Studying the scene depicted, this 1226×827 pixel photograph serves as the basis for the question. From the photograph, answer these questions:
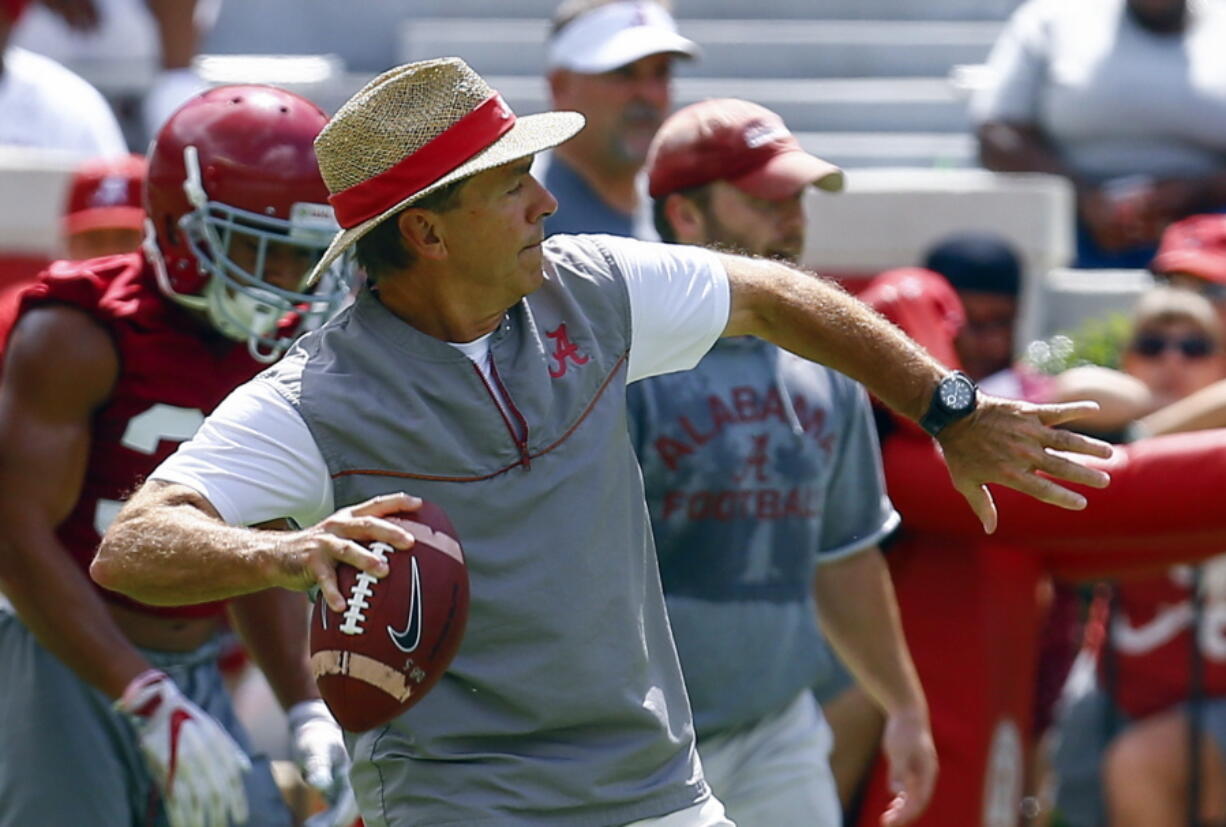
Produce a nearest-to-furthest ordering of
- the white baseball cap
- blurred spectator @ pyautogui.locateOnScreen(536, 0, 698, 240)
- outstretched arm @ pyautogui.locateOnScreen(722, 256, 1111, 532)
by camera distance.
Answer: outstretched arm @ pyautogui.locateOnScreen(722, 256, 1111, 532) < blurred spectator @ pyautogui.locateOnScreen(536, 0, 698, 240) < the white baseball cap

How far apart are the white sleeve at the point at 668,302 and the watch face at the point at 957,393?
1.14ft

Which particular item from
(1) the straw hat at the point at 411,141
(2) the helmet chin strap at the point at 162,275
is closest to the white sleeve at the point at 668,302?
(1) the straw hat at the point at 411,141

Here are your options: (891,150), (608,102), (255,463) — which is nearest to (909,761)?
(255,463)

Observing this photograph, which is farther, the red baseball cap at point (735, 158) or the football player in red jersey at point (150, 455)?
the red baseball cap at point (735, 158)

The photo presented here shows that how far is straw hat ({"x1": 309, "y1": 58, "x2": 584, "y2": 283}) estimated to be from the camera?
3.13m

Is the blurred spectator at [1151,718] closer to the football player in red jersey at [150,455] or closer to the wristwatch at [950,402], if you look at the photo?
the football player in red jersey at [150,455]

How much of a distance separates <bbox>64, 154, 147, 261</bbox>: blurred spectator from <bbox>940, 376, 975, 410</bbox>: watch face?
3.20m

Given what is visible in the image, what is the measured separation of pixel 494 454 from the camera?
10.2 feet

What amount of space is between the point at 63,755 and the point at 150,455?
1.91 ft

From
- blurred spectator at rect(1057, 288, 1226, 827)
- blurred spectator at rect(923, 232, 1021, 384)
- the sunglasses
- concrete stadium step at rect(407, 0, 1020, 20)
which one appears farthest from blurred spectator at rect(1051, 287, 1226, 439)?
concrete stadium step at rect(407, 0, 1020, 20)

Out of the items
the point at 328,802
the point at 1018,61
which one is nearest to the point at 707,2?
the point at 1018,61

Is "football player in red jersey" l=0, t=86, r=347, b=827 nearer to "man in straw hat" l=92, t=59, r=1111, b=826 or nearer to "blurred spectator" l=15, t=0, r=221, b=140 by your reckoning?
"man in straw hat" l=92, t=59, r=1111, b=826

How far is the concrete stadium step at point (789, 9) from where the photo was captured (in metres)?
9.52

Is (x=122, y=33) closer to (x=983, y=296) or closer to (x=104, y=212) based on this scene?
(x=104, y=212)
